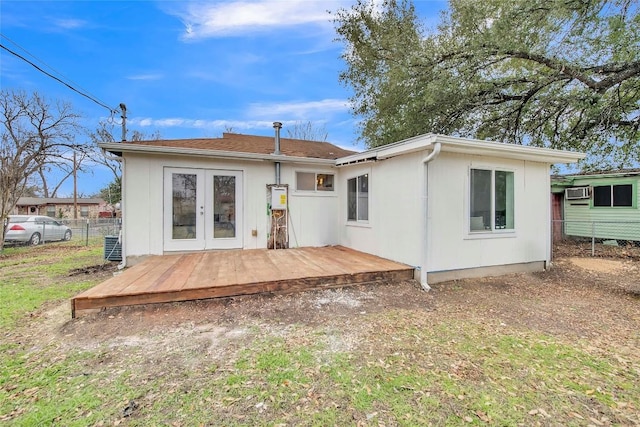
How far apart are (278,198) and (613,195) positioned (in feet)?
36.6

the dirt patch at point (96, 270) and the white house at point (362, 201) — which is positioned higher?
the white house at point (362, 201)

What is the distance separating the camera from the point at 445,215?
5168mm

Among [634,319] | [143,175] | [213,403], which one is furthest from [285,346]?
[143,175]

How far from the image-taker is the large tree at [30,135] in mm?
9609

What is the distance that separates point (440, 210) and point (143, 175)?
575 cm

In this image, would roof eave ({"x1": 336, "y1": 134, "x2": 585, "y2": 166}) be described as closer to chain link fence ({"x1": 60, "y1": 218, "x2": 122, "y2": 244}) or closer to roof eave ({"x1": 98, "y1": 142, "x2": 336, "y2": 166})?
roof eave ({"x1": 98, "y1": 142, "x2": 336, "y2": 166})

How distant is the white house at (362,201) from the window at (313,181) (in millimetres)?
26

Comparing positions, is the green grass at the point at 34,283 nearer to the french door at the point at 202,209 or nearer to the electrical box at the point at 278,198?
the french door at the point at 202,209

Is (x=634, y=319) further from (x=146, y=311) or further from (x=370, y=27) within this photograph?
(x=370, y=27)

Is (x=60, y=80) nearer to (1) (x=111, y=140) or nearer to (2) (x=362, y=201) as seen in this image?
(2) (x=362, y=201)

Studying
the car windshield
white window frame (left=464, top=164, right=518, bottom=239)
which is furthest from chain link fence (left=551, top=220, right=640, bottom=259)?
the car windshield

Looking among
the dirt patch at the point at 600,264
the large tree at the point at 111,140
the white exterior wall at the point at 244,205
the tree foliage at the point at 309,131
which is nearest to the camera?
the white exterior wall at the point at 244,205

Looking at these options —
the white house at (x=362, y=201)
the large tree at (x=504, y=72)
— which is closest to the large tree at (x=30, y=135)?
the white house at (x=362, y=201)

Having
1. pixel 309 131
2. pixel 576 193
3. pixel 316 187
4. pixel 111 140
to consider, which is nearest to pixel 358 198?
pixel 316 187
